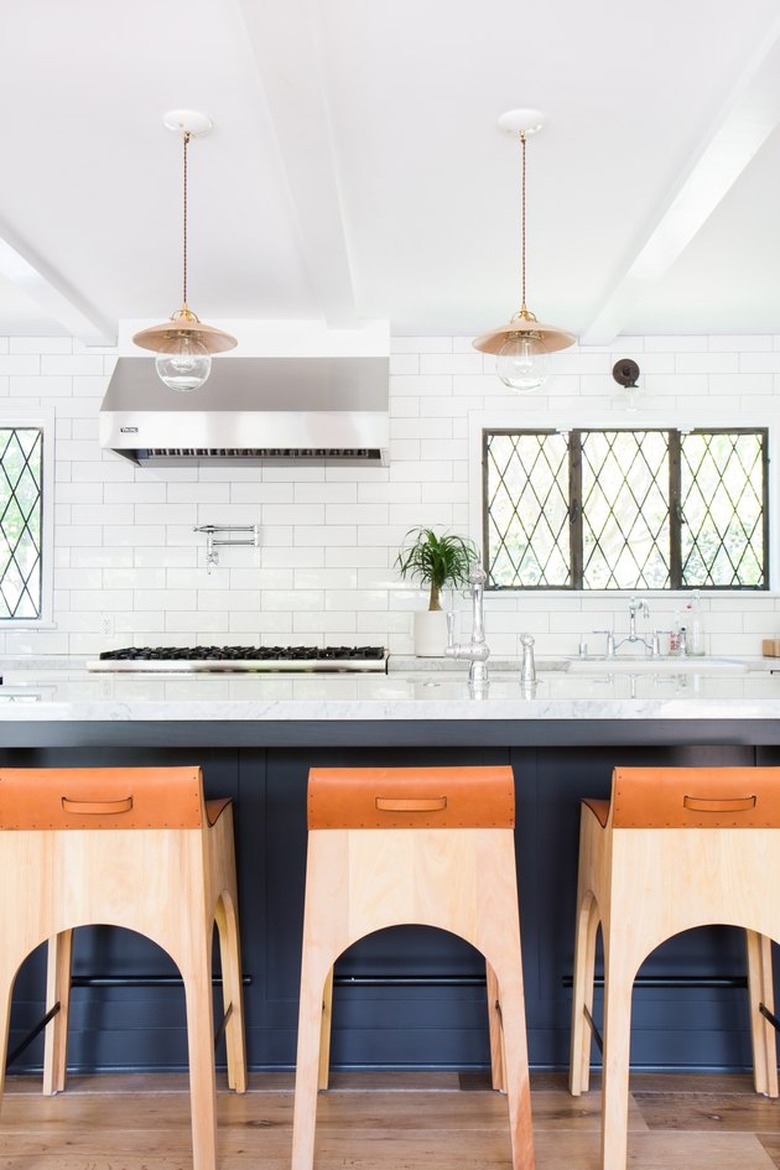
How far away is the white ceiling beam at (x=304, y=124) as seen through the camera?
1952 mm

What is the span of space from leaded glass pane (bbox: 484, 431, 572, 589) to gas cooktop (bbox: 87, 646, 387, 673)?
988mm

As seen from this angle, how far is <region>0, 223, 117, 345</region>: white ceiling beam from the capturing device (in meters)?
3.37

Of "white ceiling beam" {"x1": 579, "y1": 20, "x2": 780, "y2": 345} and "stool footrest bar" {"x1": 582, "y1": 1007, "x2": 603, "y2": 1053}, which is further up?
"white ceiling beam" {"x1": 579, "y1": 20, "x2": 780, "y2": 345}

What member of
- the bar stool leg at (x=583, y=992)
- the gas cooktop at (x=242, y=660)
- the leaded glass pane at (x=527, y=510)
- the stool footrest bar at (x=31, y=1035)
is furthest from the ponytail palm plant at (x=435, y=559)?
the stool footrest bar at (x=31, y=1035)

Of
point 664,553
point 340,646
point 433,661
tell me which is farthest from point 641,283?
point 340,646

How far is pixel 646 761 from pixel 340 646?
2.58 metres

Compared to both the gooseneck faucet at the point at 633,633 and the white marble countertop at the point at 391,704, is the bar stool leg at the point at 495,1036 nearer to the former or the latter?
the white marble countertop at the point at 391,704

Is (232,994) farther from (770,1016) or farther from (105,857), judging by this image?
(770,1016)

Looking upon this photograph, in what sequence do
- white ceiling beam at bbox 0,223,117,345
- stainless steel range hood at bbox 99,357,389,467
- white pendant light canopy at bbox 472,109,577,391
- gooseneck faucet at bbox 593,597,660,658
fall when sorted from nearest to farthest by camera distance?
white pendant light canopy at bbox 472,109,577,391, white ceiling beam at bbox 0,223,117,345, stainless steel range hood at bbox 99,357,389,467, gooseneck faucet at bbox 593,597,660,658

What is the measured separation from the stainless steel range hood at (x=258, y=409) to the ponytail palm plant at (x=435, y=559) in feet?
1.96

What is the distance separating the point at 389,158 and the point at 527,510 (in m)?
2.29

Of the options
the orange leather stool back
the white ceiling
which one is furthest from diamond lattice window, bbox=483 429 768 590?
the orange leather stool back

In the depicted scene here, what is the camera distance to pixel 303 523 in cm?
457

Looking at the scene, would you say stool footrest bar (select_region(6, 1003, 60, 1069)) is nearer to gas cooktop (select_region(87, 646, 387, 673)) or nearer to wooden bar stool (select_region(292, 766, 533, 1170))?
wooden bar stool (select_region(292, 766, 533, 1170))
